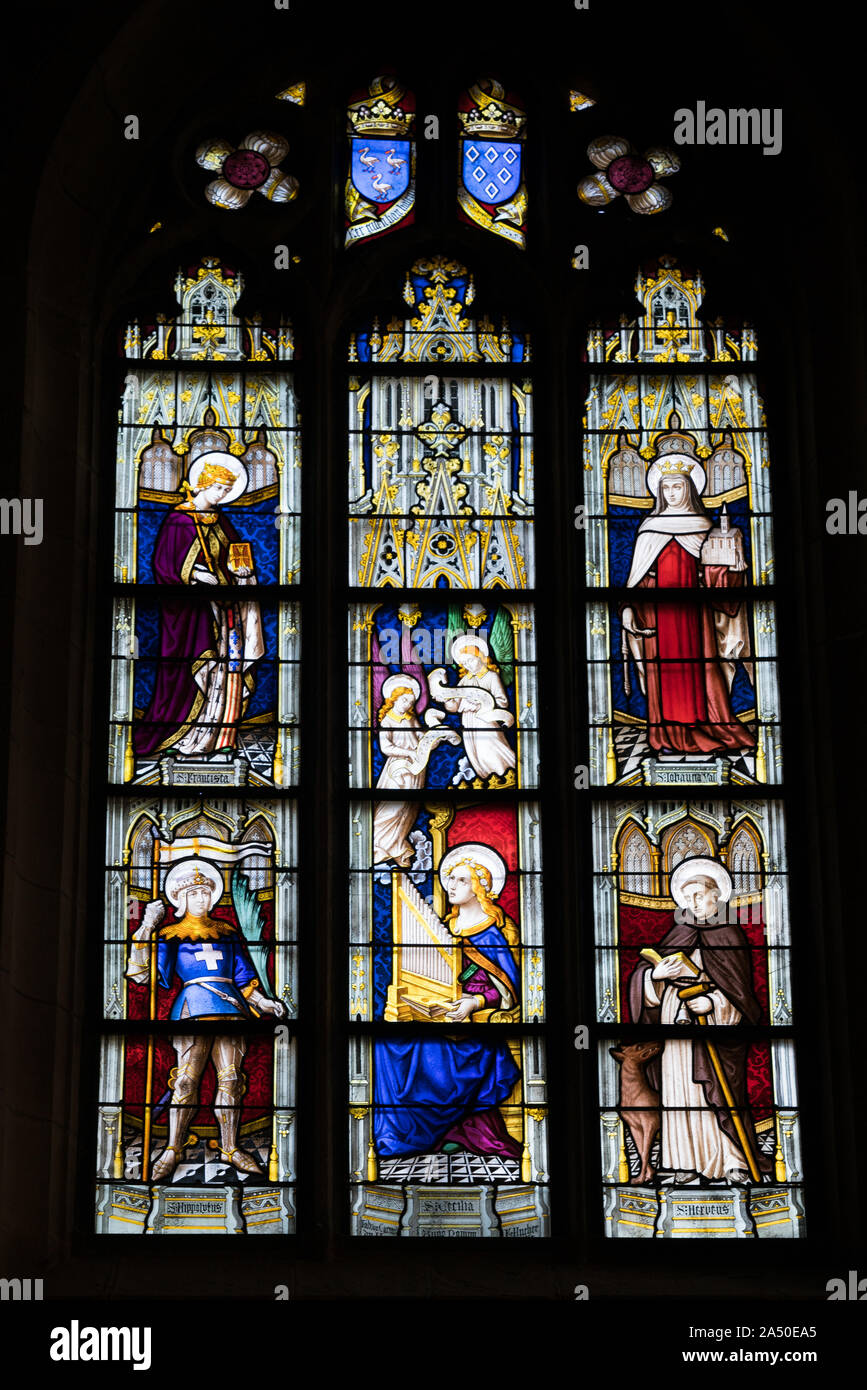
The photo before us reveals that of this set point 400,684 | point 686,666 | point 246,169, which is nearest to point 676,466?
point 686,666

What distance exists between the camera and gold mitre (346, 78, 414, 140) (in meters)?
10.1

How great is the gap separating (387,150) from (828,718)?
10.3 feet

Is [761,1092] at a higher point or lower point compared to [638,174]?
lower

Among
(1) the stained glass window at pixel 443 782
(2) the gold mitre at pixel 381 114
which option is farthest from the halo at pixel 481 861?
(2) the gold mitre at pixel 381 114

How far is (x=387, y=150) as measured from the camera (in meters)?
10.1

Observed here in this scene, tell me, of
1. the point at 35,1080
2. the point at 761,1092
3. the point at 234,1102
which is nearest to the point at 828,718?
the point at 761,1092

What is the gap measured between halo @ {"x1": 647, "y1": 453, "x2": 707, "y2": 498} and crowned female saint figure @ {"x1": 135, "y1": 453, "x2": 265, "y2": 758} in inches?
65.0

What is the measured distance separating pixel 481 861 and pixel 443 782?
0.35m

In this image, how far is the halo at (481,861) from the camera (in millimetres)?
8983

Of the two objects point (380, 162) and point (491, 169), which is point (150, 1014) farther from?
point (491, 169)

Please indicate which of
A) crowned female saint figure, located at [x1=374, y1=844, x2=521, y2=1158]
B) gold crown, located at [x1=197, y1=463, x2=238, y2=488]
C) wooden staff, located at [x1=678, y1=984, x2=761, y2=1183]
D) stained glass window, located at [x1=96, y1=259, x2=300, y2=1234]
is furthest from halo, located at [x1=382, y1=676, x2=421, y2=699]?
wooden staff, located at [x1=678, y1=984, x2=761, y2=1183]

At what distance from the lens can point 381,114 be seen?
10164mm

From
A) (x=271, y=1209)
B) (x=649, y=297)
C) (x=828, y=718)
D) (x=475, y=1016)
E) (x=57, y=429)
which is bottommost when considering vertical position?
(x=271, y=1209)

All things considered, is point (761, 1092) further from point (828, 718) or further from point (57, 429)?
point (57, 429)
